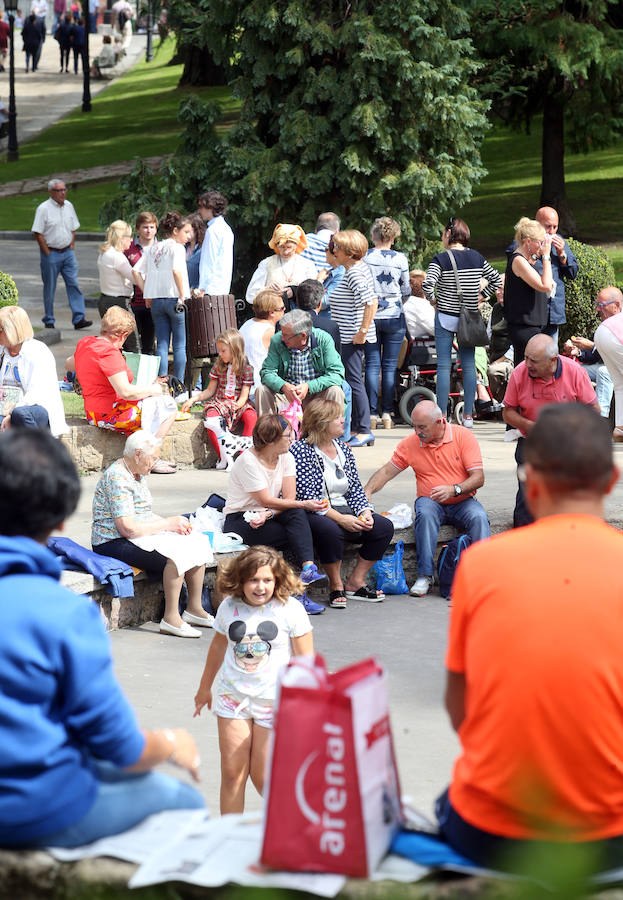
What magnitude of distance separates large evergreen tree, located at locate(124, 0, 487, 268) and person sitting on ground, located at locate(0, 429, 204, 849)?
12.9 meters

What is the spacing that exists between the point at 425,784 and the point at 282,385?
4.44 metres

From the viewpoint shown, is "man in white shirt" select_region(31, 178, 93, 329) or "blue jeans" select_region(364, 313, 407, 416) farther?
"man in white shirt" select_region(31, 178, 93, 329)

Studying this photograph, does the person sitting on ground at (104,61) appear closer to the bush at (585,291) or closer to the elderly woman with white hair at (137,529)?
the bush at (585,291)

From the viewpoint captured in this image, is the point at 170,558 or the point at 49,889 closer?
the point at 49,889

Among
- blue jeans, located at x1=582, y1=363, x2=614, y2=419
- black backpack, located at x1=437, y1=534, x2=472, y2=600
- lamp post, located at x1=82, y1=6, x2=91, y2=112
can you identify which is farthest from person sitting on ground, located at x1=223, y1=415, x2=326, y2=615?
lamp post, located at x1=82, y1=6, x2=91, y2=112

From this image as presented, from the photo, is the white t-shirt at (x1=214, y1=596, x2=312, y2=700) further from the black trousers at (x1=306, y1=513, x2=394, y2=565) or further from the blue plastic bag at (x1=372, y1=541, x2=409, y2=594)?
the blue plastic bag at (x1=372, y1=541, x2=409, y2=594)

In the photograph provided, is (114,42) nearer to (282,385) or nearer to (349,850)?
(282,385)

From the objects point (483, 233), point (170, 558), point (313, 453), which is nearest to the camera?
point (170, 558)

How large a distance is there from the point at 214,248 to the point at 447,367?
7.96 feet

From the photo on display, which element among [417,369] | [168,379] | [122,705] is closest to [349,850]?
[122,705]

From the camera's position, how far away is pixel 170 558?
757cm

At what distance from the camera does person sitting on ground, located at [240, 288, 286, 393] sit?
10.2 meters

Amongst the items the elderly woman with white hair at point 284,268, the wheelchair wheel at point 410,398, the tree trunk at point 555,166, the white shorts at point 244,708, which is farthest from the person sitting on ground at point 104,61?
the white shorts at point 244,708

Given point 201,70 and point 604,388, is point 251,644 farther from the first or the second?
point 201,70
